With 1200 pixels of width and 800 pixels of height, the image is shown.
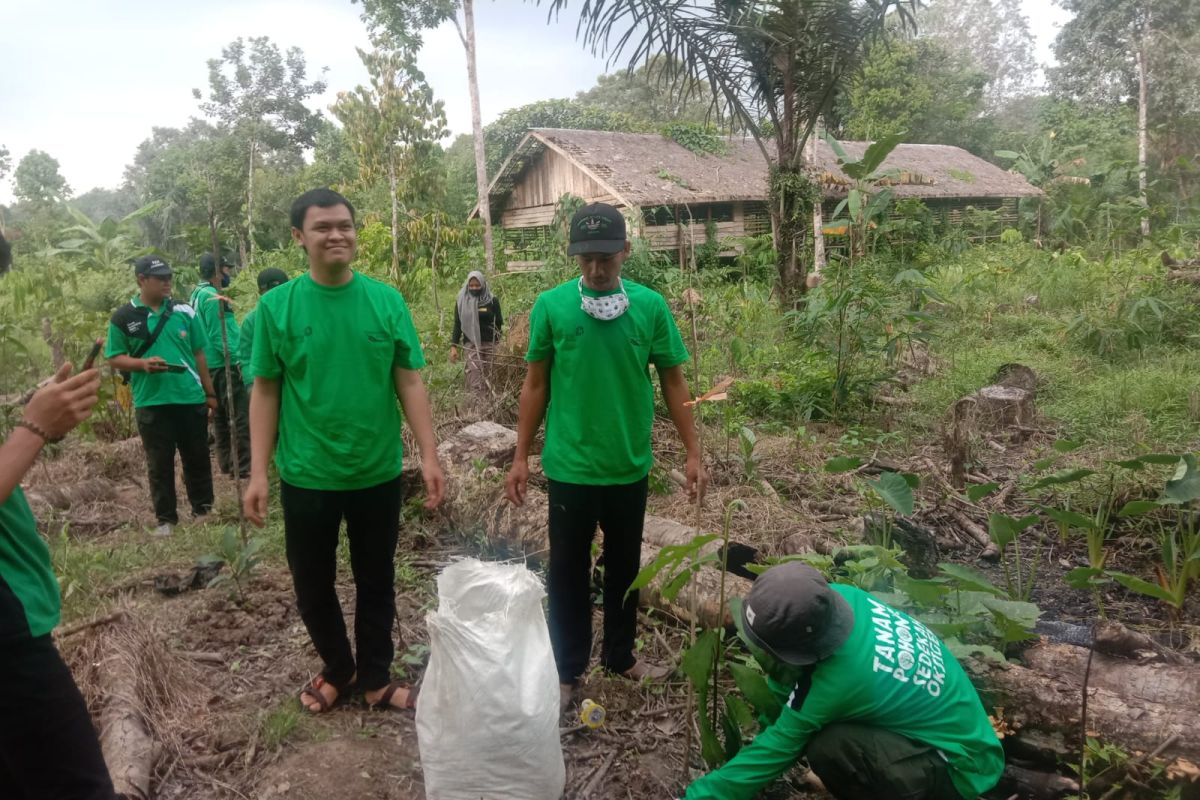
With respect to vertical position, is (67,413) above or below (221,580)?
above

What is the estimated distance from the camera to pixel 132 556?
400cm

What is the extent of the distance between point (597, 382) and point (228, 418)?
4.04 m

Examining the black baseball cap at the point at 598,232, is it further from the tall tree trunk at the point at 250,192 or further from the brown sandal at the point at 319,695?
the tall tree trunk at the point at 250,192

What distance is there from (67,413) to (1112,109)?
29025mm

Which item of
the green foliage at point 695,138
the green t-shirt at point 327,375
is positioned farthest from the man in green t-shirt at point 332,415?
the green foliage at point 695,138

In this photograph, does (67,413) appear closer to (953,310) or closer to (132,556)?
(132,556)

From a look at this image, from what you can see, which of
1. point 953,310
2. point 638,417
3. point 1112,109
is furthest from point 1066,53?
point 638,417

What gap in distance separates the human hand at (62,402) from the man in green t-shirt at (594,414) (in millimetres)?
1294

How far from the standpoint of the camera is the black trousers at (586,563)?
258 cm

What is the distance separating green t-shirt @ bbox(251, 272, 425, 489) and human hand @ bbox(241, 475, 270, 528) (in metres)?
0.08

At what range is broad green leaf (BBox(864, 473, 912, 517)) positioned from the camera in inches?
116

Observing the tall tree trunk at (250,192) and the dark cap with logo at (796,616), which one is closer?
the dark cap with logo at (796,616)

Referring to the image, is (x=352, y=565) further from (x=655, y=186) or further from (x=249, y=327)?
(x=655, y=186)

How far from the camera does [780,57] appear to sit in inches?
285
